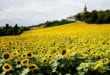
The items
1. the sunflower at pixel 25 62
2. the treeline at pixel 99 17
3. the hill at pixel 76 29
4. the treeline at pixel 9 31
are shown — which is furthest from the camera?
the treeline at pixel 99 17

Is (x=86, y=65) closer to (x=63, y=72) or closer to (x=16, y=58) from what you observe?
(x=63, y=72)

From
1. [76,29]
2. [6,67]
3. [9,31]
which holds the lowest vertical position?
[9,31]

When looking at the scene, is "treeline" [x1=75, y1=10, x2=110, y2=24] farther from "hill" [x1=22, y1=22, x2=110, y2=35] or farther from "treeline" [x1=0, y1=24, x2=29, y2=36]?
"treeline" [x1=0, y1=24, x2=29, y2=36]

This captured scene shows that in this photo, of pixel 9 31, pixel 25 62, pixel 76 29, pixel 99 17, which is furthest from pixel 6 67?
pixel 99 17

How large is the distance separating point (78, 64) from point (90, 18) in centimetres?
5499

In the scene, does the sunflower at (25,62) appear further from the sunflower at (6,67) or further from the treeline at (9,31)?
the treeline at (9,31)

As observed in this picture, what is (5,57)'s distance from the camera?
25.4 ft

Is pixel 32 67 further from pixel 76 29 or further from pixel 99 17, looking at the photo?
pixel 99 17

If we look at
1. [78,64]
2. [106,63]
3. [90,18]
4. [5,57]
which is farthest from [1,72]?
[90,18]

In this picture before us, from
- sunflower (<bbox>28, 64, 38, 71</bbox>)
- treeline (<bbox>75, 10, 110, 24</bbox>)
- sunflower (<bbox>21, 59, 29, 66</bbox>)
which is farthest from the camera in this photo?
treeline (<bbox>75, 10, 110, 24</bbox>)

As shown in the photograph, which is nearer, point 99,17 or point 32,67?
point 32,67

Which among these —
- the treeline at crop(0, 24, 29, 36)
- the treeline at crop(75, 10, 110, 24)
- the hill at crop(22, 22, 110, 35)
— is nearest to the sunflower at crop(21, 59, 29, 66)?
the hill at crop(22, 22, 110, 35)

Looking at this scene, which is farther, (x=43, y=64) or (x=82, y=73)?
(x=43, y=64)

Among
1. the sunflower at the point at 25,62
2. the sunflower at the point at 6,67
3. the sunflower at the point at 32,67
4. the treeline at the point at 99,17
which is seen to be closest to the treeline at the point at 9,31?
the treeline at the point at 99,17
